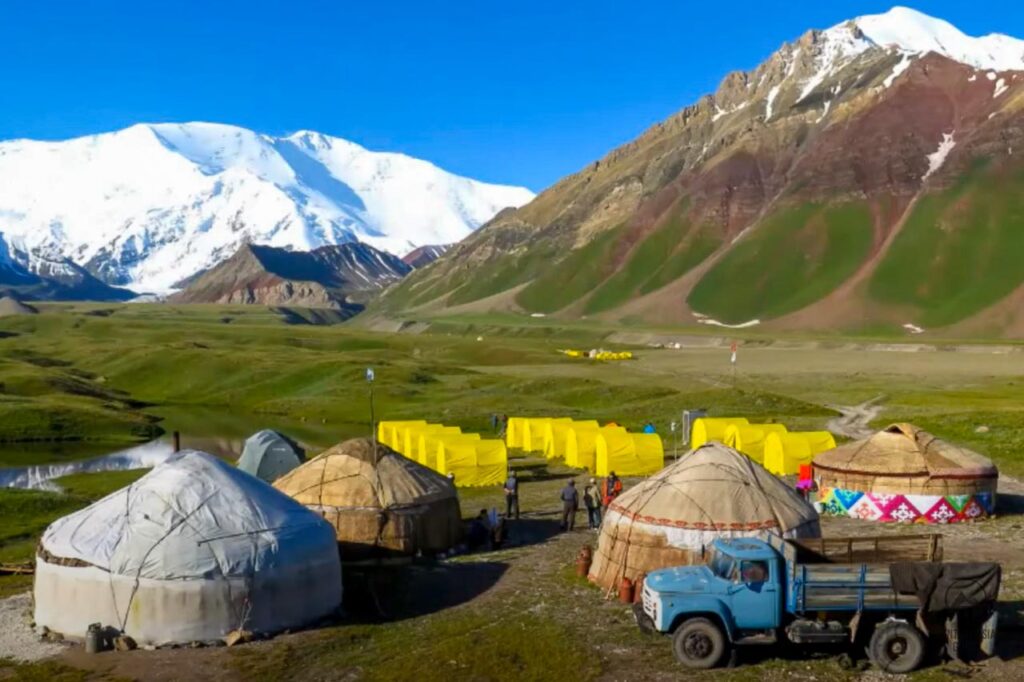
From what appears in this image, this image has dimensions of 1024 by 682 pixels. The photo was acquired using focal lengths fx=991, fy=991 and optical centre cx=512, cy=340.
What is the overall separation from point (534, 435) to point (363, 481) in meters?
34.1

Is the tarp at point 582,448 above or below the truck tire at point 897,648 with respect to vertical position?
above

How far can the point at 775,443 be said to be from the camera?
56062mm

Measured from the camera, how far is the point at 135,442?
88.1m

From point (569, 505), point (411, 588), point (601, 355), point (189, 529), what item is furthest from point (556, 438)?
point (601, 355)

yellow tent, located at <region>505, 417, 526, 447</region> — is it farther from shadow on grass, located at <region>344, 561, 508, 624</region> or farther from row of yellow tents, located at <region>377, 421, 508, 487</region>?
shadow on grass, located at <region>344, 561, 508, 624</region>

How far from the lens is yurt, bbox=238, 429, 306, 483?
55.2 meters

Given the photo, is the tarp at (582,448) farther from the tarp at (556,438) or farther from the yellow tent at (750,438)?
the yellow tent at (750,438)

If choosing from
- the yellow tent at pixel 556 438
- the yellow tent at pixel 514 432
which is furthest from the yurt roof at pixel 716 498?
the yellow tent at pixel 514 432

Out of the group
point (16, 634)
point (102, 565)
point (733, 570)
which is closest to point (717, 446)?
point (733, 570)

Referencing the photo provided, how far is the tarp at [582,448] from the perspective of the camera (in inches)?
2379

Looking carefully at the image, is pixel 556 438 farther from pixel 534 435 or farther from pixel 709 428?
pixel 709 428

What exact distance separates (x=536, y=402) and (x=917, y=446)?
58.5 meters

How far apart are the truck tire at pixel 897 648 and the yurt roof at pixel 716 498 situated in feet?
20.1

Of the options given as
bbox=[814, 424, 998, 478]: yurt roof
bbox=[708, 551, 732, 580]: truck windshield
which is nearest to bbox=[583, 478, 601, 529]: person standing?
bbox=[814, 424, 998, 478]: yurt roof
